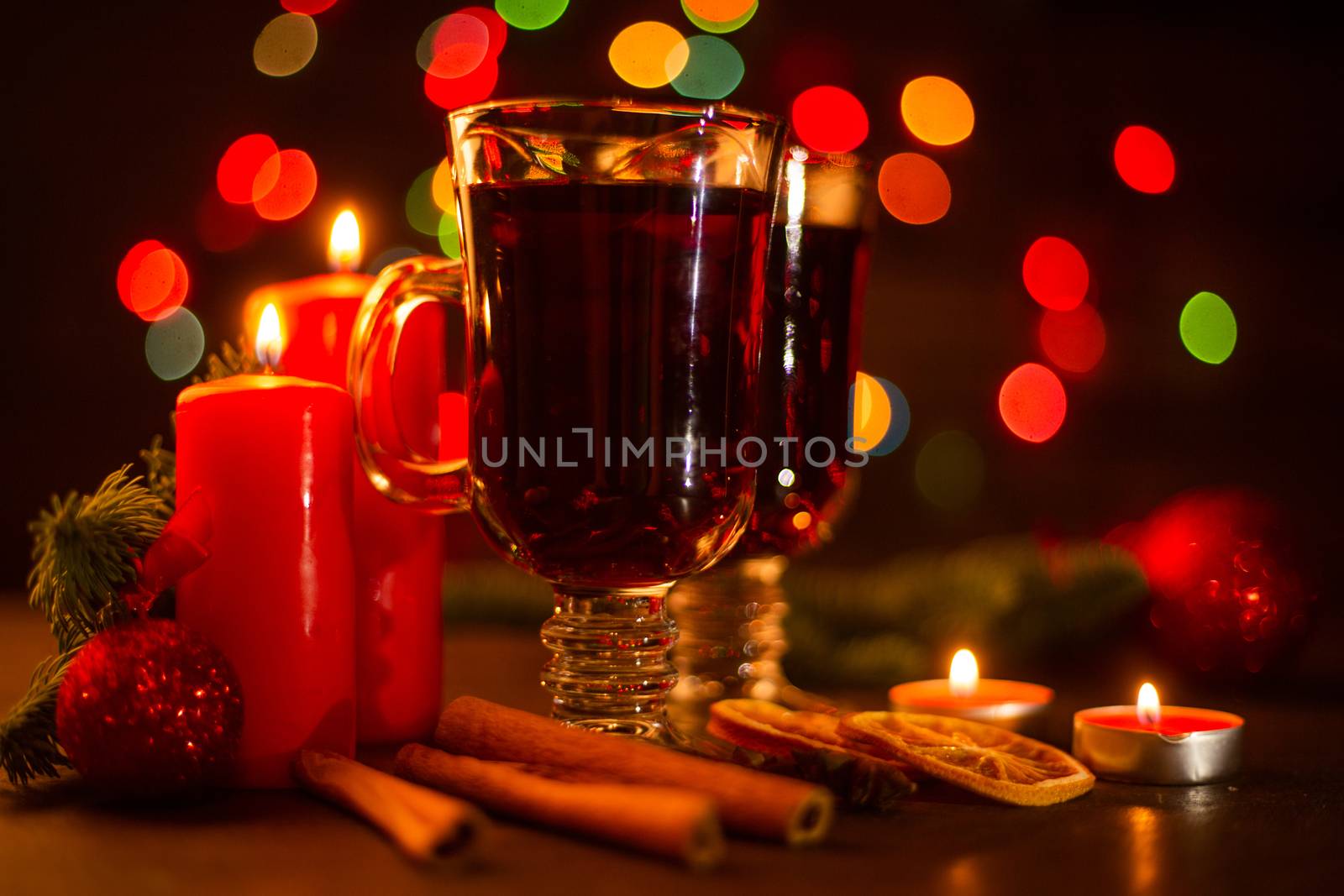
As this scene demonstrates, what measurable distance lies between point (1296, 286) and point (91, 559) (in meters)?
2.51

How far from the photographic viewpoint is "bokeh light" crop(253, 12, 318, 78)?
8.74 feet

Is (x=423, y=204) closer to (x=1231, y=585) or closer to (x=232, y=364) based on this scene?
(x=232, y=364)

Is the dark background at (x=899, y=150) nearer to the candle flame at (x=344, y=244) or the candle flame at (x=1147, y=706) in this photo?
the candle flame at (x=344, y=244)

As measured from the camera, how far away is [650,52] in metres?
2.82

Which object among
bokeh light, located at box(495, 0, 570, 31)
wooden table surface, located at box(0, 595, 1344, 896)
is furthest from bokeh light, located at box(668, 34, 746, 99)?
wooden table surface, located at box(0, 595, 1344, 896)

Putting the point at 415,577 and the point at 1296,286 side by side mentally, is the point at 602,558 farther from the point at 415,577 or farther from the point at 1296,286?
the point at 1296,286

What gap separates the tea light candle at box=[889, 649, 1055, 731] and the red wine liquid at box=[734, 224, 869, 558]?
17cm

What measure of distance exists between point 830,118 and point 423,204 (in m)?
0.87

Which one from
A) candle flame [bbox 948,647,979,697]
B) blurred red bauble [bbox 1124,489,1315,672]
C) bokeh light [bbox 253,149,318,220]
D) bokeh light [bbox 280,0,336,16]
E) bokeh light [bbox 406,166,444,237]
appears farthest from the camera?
bokeh light [bbox 406,166,444,237]

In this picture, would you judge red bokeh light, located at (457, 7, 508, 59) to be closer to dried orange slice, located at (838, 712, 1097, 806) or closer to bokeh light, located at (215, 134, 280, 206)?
bokeh light, located at (215, 134, 280, 206)

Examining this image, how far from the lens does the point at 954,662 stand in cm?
117

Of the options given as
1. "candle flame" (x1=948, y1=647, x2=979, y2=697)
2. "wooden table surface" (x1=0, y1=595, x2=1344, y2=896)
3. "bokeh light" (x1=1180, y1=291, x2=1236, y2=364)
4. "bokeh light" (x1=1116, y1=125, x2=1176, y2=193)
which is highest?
"bokeh light" (x1=1116, y1=125, x2=1176, y2=193)

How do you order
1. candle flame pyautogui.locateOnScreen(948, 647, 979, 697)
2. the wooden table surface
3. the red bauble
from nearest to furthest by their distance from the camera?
1. the wooden table surface
2. the red bauble
3. candle flame pyautogui.locateOnScreen(948, 647, 979, 697)

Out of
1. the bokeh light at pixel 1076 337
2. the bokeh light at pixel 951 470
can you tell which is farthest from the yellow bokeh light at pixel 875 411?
the bokeh light at pixel 1076 337
